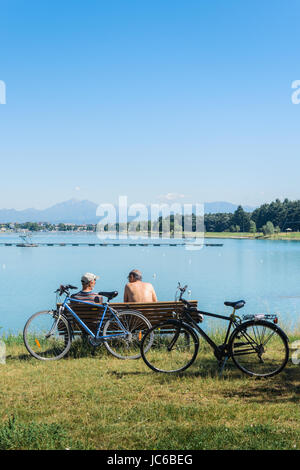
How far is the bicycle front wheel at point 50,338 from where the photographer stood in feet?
→ 22.5

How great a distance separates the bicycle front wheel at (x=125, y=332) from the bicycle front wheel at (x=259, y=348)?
1544 mm

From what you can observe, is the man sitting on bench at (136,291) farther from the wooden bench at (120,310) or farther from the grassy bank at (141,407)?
the grassy bank at (141,407)

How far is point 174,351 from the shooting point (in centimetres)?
627

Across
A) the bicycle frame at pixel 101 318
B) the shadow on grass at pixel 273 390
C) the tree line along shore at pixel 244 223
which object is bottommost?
the shadow on grass at pixel 273 390

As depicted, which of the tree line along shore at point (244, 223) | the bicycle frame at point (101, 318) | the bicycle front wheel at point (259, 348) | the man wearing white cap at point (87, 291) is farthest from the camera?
the tree line along shore at point (244, 223)

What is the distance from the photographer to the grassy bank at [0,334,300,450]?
12.7 ft

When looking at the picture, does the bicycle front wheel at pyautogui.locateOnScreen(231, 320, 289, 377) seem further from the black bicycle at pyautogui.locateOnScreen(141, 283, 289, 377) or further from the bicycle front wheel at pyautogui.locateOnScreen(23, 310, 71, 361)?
the bicycle front wheel at pyautogui.locateOnScreen(23, 310, 71, 361)

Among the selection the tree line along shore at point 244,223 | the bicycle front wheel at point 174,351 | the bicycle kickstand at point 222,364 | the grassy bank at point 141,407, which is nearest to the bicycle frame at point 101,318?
the grassy bank at point 141,407

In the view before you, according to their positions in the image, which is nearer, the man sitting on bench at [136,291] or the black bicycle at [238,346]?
the black bicycle at [238,346]

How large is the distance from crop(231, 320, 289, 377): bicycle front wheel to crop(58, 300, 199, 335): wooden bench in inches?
44.8

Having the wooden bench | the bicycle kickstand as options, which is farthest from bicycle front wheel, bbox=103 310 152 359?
the bicycle kickstand

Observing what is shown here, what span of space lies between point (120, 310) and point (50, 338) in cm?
128

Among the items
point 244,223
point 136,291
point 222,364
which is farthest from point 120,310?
point 244,223
